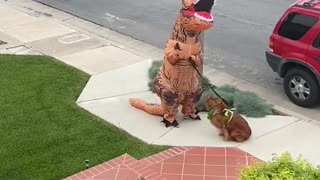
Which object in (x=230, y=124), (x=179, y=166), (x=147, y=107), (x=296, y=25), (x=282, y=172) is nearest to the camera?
(x=282, y=172)

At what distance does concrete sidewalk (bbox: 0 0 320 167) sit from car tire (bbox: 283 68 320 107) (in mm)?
138

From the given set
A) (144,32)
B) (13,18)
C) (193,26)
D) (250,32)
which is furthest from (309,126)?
(13,18)

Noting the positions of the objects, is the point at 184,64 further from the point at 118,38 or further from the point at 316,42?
the point at 118,38

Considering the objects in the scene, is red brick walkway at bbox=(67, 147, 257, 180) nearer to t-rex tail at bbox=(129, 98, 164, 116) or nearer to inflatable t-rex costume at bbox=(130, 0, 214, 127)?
inflatable t-rex costume at bbox=(130, 0, 214, 127)

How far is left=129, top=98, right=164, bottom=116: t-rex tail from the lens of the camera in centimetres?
882

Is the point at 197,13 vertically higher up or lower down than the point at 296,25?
higher up

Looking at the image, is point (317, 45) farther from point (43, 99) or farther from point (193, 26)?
point (43, 99)

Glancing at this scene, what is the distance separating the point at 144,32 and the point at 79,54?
7.13 ft

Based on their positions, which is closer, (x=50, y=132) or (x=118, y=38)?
(x=50, y=132)

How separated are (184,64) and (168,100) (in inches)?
A: 24.7

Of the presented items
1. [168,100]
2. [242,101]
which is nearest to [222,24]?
[242,101]

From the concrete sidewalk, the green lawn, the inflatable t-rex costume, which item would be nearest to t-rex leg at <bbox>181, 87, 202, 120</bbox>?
the inflatable t-rex costume

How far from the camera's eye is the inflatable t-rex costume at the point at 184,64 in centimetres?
768

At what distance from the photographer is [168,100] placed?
8359mm
